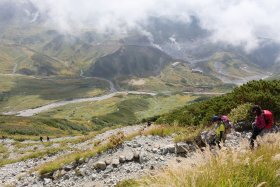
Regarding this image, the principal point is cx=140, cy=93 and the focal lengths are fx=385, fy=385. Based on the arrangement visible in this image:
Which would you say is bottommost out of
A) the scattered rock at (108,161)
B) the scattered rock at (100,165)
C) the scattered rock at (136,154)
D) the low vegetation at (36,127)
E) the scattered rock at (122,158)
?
the low vegetation at (36,127)

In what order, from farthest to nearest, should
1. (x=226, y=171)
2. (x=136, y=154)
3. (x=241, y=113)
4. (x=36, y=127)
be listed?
(x=36, y=127) < (x=241, y=113) < (x=136, y=154) < (x=226, y=171)

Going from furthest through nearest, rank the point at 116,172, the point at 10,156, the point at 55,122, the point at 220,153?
the point at 55,122 < the point at 10,156 < the point at 116,172 < the point at 220,153

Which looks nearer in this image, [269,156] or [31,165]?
[269,156]

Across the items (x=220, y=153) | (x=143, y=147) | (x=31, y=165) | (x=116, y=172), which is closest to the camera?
(x=220, y=153)

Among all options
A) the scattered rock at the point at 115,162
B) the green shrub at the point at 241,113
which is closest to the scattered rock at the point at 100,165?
the scattered rock at the point at 115,162

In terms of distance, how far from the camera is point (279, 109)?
24781 mm

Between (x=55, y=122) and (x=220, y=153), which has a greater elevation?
(x=220, y=153)

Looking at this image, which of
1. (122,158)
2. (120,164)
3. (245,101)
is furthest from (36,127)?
(120,164)

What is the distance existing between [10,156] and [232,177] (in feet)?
154

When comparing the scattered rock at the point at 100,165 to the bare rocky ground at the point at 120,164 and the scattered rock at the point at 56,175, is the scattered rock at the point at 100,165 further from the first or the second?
the scattered rock at the point at 56,175

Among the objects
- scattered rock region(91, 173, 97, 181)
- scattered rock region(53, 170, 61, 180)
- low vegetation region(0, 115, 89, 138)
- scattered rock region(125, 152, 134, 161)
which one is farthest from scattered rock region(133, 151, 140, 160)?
low vegetation region(0, 115, 89, 138)

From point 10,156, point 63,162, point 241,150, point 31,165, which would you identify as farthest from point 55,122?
point 241,150

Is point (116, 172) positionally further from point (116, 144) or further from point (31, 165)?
point (31, 165)

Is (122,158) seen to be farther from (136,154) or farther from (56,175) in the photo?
(56,175)
